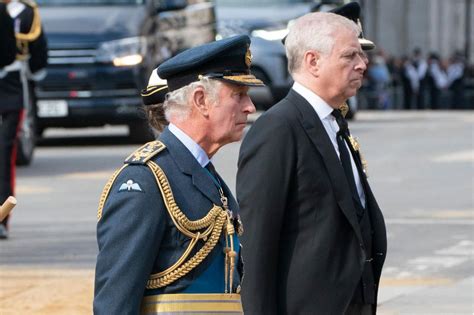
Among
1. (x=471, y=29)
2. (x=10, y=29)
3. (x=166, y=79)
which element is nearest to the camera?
(x=166, y=79)

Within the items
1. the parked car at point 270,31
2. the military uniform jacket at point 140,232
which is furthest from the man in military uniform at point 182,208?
the parked car at point 270,31

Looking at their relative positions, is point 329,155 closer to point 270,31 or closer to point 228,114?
point 228,114

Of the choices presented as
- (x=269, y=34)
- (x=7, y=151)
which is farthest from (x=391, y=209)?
(x=269, y=34)

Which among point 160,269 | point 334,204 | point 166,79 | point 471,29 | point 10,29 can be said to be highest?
point 166,79

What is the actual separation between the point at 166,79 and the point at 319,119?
1.10 metres

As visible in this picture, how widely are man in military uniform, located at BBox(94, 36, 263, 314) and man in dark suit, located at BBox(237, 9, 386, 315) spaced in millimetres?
704

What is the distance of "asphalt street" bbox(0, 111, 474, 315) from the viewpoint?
9812 millimetres

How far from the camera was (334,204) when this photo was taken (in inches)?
195

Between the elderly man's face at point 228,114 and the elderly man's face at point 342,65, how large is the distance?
1.02 m

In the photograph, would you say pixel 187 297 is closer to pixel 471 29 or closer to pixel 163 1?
pixel 163 1

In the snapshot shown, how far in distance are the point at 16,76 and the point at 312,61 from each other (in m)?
7.52

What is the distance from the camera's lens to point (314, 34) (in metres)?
5.06

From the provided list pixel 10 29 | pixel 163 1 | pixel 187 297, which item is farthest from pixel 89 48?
pixel 187 297

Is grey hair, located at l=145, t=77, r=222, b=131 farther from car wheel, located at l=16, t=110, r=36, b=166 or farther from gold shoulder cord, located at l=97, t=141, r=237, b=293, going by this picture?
car wheel, located at l=16, t=110, r=36, b=166
